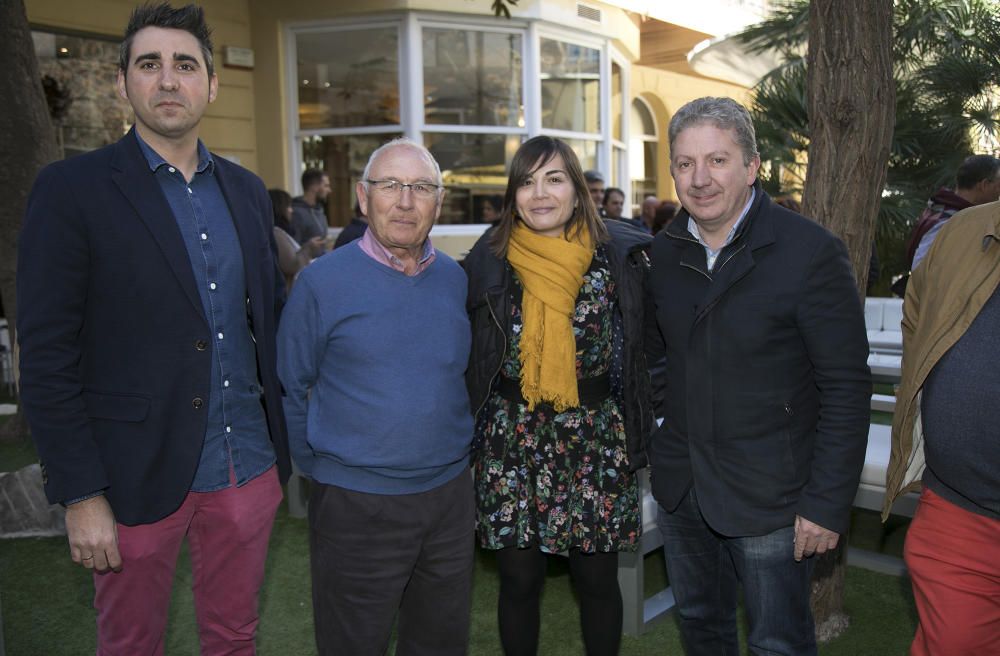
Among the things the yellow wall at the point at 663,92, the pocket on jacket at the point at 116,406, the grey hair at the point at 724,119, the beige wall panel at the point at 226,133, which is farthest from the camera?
the yellow wall at the point at 663,92

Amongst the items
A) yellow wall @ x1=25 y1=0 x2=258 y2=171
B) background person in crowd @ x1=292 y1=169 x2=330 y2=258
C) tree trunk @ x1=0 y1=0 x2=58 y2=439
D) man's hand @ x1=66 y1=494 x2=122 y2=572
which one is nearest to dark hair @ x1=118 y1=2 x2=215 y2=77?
man's hand @ x1=66 y1=494 x2=122 y2=572

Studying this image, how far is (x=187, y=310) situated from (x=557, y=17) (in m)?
9.30

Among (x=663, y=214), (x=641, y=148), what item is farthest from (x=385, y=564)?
(x=641, y=148)

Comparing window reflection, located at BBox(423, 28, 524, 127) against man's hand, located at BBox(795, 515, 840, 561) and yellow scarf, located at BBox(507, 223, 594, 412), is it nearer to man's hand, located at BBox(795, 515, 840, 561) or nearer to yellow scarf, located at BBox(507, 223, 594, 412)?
yellow scarf, located at BBox(507, 223, 594, 412)

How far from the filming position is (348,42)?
9719 mm

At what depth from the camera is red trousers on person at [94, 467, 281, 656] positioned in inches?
81.3

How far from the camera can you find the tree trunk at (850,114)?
9.93ft

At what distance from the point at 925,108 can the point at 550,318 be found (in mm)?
7662

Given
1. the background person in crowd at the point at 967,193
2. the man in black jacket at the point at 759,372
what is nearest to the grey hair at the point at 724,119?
the man in black jacket at the point at 759,372

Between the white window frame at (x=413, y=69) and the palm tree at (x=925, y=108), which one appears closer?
the palm tree at (x=925, y=108)

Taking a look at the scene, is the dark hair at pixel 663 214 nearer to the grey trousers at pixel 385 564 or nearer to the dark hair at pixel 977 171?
the dark hair at pixel 977 171

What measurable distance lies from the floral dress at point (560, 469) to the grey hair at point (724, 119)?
2.02ft

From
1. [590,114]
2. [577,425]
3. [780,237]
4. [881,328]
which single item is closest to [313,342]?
[577,425]

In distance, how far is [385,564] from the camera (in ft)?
7.45
